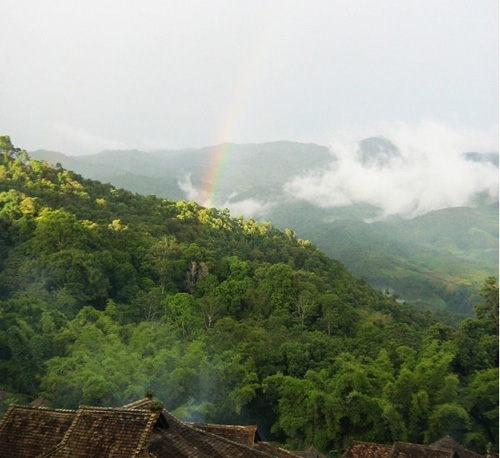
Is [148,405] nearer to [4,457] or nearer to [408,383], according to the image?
[4,457]

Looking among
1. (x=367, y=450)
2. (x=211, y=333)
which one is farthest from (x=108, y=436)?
(x=211, y=333)

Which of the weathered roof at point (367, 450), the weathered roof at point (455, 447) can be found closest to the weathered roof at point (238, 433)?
the weathered roof at point (367, 450)

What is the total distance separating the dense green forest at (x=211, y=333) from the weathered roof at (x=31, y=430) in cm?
1722

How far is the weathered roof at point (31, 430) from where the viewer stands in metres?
11.1

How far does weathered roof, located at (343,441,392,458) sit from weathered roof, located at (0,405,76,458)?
15906mm

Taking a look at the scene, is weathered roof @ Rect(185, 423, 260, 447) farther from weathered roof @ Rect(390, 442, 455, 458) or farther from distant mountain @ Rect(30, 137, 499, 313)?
distant mountain @ Rect(30, 137, 499, 313)

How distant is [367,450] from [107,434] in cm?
1726

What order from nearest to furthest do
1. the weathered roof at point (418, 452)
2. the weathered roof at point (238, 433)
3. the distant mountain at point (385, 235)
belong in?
1. the weathered roof at point (238, 433)
2. the weathered roof at point (418, 452)
3. the distant mountain at point (385, 235)

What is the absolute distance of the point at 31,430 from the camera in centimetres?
1148

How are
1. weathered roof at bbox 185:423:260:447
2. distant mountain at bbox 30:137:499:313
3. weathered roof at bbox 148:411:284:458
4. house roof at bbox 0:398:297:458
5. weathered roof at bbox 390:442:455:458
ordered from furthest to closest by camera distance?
distant mountain at bbox 30:137:499:313, weathered roof at bbox 390:442:455:458, weathered roof at bbox 185:423:260:447, weathered roof at bbox 148:411:284:458, house roof at bbox 0:398:297:458

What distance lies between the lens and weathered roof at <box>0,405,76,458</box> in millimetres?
11094

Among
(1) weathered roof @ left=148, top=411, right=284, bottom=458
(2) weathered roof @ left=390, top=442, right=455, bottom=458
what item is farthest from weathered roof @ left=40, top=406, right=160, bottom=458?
(2) weathered roof @ left=390, top=442, right=455, bottom=458

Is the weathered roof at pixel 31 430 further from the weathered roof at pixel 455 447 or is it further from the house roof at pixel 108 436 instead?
the weathered roof at pixel 455 447

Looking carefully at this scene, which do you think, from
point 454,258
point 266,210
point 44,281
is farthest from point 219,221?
point 266,210
